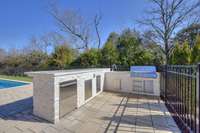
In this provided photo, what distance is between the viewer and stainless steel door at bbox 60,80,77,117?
4.43 meters

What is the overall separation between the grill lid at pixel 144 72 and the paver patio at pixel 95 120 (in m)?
2.22

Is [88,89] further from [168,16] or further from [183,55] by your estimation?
[168,16]

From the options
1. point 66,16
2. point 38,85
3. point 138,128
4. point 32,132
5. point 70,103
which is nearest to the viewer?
point 32,132

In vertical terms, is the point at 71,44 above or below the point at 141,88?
above

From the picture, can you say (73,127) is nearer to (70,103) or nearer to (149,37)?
(70,103)

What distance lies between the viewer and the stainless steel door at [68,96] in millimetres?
4429

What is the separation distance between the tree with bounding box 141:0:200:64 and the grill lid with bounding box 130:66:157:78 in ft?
23.6

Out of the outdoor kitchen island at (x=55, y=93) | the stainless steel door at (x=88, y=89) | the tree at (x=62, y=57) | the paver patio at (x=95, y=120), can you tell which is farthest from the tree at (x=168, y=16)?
the outdoor kitchen island at (x=55, y=93)

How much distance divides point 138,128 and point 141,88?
4.49 meters

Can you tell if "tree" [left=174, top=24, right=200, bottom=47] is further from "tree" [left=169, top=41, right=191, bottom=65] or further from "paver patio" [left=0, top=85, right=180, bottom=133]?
"paver patio" [left=0, top=85, right=180, bottom=133]

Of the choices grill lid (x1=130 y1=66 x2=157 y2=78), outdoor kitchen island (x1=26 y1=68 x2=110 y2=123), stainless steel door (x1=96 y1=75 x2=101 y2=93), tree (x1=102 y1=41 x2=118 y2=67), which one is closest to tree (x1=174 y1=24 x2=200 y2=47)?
tree (x1=102 y1=41 x2=118 y2=67)

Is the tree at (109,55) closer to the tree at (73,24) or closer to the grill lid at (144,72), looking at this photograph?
the grill lid at (144,72)

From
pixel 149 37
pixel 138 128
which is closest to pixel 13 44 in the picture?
pixel 149 37

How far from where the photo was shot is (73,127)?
384cm
